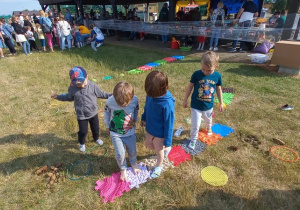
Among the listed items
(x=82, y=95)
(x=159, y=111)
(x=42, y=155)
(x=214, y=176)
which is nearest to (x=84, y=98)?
(x=82, y=95)

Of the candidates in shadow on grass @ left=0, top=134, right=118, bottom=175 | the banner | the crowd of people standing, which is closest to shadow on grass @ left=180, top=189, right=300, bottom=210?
shadow on grass @ left=0, top=134, right=118, bottom=175

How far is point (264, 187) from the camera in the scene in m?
2.44

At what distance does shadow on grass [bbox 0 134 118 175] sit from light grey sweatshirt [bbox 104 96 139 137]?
83cm

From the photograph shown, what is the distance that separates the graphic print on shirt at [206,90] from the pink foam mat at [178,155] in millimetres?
927

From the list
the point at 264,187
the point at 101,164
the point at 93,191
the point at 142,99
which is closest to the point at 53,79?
the point at 142,99

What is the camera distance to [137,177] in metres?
2.65

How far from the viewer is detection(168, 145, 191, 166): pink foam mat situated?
2922mm

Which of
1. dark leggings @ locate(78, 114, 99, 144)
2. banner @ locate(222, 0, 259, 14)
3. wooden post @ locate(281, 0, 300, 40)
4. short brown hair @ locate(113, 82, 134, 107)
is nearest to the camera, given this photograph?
short brown hair @ locate(113, 82, 134, 107)

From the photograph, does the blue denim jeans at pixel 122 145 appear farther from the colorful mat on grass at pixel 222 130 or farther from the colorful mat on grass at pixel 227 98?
Result: the colorful mat on grass at pixel 227 98

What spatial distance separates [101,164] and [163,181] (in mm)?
997

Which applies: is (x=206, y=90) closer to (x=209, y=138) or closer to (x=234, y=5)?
(x=209, y=138)

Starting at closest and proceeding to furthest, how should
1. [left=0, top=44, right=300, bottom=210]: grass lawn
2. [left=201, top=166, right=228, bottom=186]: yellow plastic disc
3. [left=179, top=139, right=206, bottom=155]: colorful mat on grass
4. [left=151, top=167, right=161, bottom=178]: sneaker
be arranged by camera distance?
[left=0, top=44, right=300, bottom=210]: grass lawn, [left=201, top=166, right=228, bottom=186]: yellow plastic disc, [left=151, top=167, right=161, bottom=178]: sneaker, [left=179, top=139, right=206, bottom=155]: colorful mat on grass

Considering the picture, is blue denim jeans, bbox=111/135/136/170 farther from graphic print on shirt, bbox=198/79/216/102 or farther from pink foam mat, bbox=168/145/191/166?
graphic print on shirt, bbox=198/79/216/102

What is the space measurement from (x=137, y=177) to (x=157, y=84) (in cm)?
143
